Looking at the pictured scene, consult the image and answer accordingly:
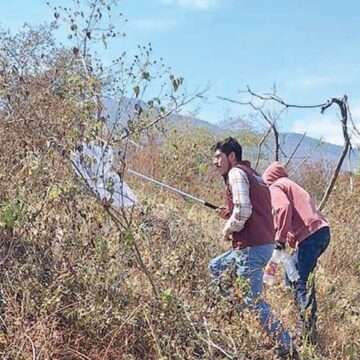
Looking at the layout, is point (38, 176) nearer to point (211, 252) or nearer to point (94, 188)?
point (94, 188)

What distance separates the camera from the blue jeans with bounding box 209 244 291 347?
15.0 feet

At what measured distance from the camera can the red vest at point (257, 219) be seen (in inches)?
191

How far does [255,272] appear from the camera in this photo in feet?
15.7

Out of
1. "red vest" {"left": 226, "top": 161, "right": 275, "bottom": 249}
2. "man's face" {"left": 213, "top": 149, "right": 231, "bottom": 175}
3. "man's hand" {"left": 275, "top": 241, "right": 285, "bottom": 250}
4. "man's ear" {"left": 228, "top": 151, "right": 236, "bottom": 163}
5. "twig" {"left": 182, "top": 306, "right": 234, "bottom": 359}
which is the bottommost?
"twig" {"left": 182, "top": 306, "right": 234, "bottom": 359}

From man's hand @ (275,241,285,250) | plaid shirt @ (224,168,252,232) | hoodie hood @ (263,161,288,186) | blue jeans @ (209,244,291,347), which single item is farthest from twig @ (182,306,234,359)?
hoodie hood @ (263,161,288,186)

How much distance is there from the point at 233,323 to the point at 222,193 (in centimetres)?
664

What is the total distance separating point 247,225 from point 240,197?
25cm

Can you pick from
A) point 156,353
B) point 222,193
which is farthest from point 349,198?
point 156,353

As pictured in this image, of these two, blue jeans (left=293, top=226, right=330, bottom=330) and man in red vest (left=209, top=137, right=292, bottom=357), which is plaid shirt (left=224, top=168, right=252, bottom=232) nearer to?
man in red vest (left=209, top=137, right=292, bottom=357)

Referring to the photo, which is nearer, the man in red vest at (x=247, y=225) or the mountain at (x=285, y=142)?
the mountain at (x=285, y=142)

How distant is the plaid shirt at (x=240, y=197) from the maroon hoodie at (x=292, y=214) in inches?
24.1

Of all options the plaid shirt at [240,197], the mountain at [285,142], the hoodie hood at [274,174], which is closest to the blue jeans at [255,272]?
the plaid shirt at [240,197]

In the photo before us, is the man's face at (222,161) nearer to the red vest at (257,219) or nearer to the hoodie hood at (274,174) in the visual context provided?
the red vest at (257,219)

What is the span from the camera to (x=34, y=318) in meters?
4.28
